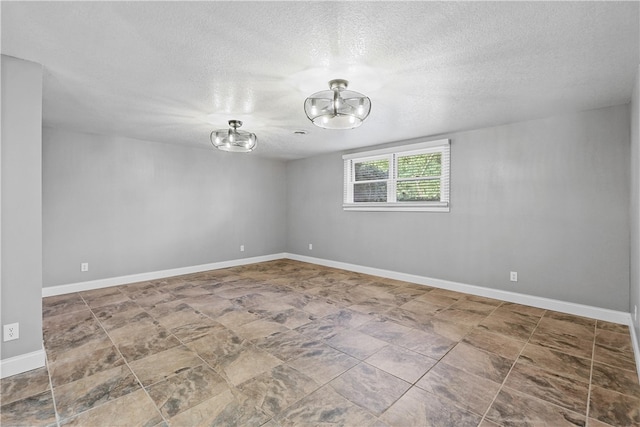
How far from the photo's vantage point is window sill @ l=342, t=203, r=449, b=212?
4.59 m

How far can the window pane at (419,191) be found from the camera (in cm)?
473

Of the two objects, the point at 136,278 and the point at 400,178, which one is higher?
the point at 400,178

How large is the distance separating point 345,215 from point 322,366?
381 cm

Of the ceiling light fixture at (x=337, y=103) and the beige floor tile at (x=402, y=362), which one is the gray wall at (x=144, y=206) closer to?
the ceiling light fixture at (x=337, y=103)

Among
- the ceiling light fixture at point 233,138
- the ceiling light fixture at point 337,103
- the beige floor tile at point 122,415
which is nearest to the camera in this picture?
the beige floor tile at point 122,415

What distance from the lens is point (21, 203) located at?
2.23m

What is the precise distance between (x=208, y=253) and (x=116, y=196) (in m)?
1.87

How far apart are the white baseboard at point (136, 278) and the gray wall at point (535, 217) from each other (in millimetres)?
3034

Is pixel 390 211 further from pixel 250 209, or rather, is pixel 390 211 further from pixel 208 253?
pixel 208 253

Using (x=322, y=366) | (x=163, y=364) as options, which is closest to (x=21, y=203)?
(x=163, y=364)

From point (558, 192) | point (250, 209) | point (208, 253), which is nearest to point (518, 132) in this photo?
point (558, 192)

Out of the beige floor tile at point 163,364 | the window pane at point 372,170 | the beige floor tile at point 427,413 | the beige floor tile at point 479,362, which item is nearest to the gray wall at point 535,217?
the window pane at point 372,170

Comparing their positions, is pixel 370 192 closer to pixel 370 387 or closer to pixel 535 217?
pixel 535 217

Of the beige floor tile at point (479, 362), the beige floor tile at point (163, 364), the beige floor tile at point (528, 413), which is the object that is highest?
the beige floor tile at point (479, 362)
